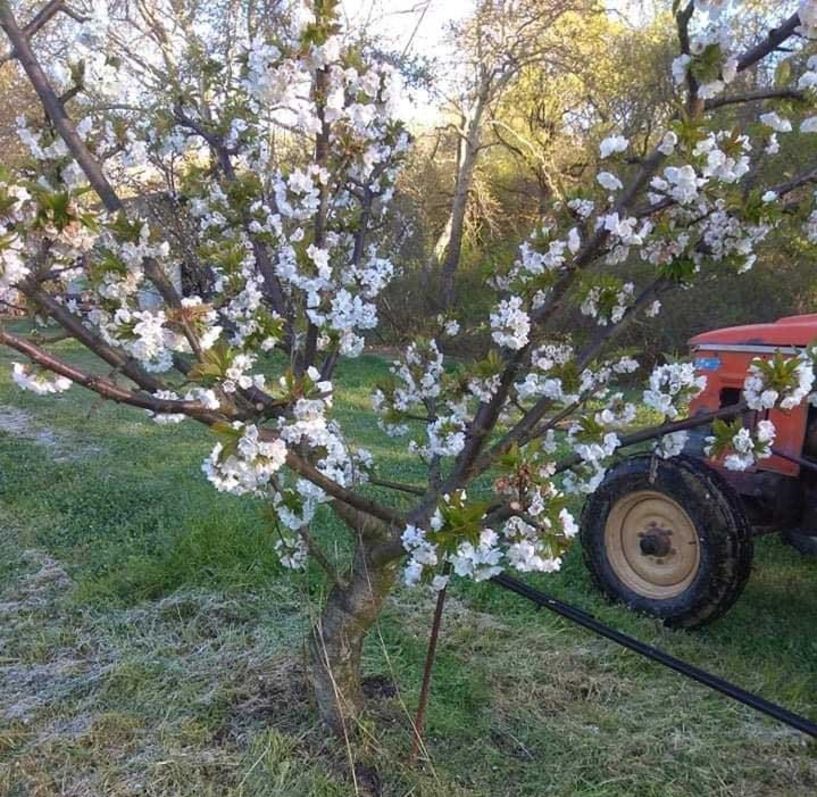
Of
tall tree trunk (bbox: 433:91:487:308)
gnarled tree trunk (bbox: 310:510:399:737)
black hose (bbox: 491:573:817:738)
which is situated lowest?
gnarled tree trunk (bbox: 310:510:399:737)

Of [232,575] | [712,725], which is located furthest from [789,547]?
[232,575]

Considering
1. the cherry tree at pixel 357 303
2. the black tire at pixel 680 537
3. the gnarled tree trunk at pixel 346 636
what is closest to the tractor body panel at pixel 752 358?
the black tire at pixel 680 537

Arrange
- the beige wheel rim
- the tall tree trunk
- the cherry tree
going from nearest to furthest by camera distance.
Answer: the cherry tree → the beige wheel rim → the tall tree trunk

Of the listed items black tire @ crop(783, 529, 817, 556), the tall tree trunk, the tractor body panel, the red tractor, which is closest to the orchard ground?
black tire @ crop(783, 529, 817, 556)

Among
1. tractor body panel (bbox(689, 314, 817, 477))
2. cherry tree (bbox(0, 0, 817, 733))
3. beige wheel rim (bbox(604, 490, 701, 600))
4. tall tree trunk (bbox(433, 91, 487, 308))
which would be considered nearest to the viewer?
cherry tree (bbox(0, 0, 817, 733))

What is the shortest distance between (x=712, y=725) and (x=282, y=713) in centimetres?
148

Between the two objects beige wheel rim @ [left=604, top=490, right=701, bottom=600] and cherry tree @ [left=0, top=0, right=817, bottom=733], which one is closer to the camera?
cherry tree @ [left=0, top=0, right=817, bottom=733]

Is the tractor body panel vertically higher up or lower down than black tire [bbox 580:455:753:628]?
higher up

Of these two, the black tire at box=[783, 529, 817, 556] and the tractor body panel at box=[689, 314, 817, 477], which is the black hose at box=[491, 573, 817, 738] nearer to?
the tractor body panel at box=[689, 314, 817, 477]

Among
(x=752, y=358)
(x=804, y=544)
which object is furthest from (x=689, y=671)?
(x=804, y=544)

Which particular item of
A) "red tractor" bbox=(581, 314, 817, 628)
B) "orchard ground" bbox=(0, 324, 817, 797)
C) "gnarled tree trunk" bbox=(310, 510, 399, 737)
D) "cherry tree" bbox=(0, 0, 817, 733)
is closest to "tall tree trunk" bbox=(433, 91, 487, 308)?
"orchard ground" bbox=(0, 324, 817, 797)

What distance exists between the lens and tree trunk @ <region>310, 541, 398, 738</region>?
2.68 metres

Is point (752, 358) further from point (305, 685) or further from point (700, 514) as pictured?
point (305, 685)

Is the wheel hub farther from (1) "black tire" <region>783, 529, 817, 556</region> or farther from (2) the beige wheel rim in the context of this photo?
(1) "black tire" <region>783, 529, 817, 556</region>
